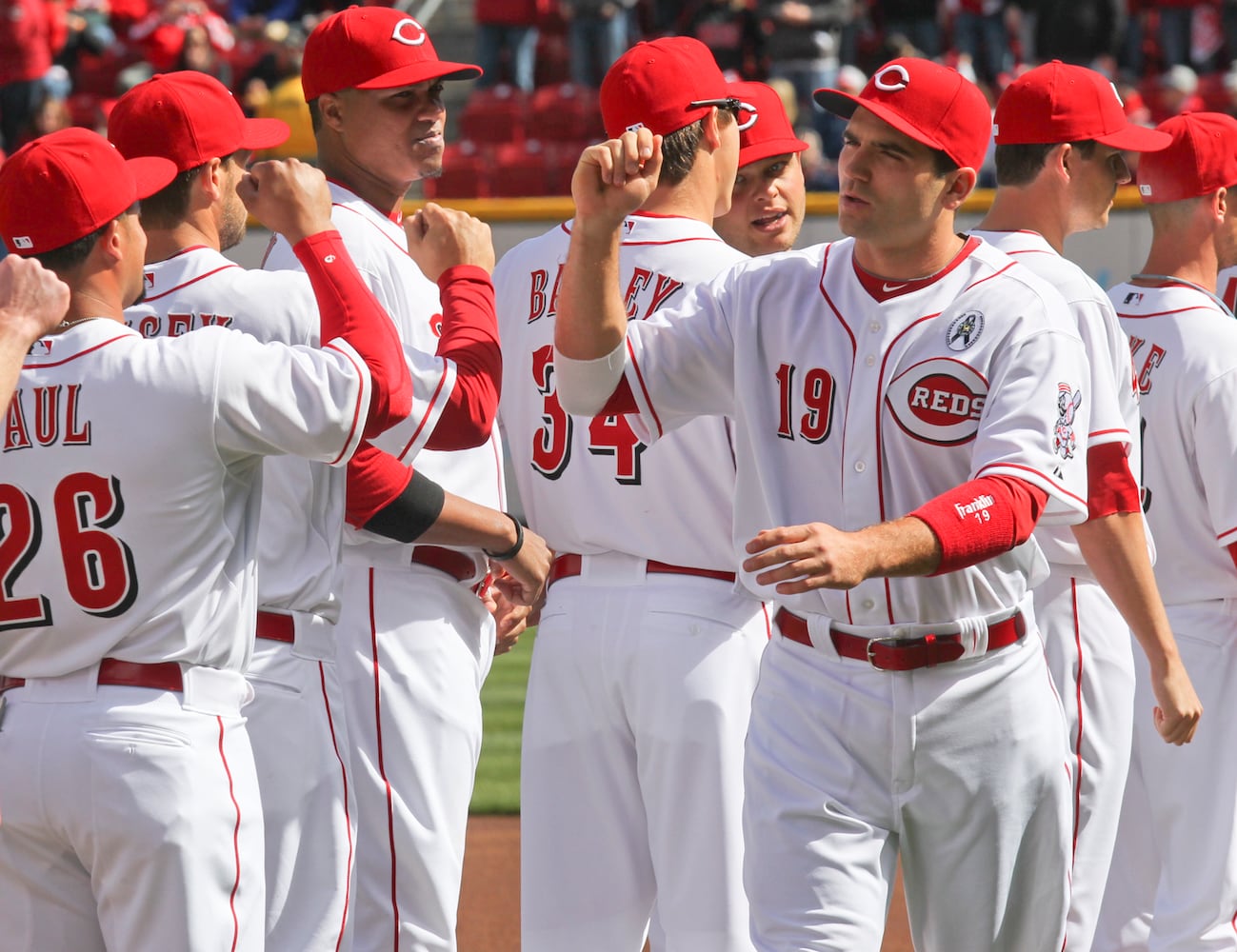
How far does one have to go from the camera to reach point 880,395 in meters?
2.82

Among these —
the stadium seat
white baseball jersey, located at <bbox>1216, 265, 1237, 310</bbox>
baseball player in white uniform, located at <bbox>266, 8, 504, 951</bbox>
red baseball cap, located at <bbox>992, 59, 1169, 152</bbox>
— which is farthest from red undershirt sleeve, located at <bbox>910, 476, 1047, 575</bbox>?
the stadium seat

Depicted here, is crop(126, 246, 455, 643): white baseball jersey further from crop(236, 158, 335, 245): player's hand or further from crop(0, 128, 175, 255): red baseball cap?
crop(0, 128, 175, 255): red baseball cap

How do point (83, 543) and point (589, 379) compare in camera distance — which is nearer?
point (83, 543)

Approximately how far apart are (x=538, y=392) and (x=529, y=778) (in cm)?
79

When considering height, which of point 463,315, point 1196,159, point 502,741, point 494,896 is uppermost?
point 463,315

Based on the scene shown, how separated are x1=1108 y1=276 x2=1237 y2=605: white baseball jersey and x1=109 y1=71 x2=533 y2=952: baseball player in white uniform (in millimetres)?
1684

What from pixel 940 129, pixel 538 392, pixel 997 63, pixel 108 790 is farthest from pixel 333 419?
pixel 997 63

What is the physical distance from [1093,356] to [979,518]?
786 millimetres

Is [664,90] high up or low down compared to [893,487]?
up

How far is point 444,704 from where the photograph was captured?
3.43 metres

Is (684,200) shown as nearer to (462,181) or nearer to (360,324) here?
(360,324)

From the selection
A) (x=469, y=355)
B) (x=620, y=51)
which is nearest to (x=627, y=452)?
(x=469, y=355)

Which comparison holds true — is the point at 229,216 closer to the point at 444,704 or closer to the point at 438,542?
the point at 438,542

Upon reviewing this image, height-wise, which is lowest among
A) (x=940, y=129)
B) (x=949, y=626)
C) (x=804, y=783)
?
(x=804, y=783)
